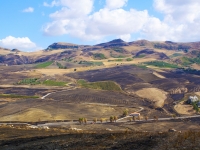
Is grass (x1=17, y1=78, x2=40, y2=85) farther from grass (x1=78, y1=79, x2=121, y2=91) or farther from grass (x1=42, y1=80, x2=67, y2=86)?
grass (x1=78, y1=79, x2=121, y2=91)

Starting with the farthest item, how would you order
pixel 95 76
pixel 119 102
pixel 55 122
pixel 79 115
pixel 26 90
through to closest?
pixel 95 76 → pixel 26 90 → pixel 119 102 → pixel 79 115 → pixel 55 122

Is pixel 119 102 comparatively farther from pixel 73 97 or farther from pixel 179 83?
pixel 179 83

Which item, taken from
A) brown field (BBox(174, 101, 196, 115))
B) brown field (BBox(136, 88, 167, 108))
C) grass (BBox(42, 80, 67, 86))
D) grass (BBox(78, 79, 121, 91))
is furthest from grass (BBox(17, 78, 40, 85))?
brown field (BBox(174, 101, 196, 115))

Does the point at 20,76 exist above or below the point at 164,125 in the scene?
above

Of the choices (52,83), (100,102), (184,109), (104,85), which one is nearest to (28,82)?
(52,83)

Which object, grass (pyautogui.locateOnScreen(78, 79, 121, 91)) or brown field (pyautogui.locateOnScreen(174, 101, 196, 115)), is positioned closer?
brown field (pyautogui.locateOnScreen(174, 101, 196, 115))

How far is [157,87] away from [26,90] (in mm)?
62363

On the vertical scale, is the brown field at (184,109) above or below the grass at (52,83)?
below

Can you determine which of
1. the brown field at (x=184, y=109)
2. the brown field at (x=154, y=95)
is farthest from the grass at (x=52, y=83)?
the brown field at (x=184, y=109)

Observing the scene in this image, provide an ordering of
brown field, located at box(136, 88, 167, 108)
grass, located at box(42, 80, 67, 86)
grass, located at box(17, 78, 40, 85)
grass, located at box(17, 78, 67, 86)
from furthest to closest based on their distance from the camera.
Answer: grass, located at box(17, 78, 40, 85) → grass, located at box(17, 78, 67, 86) → grass, located at box(42, 80, 67, 86) → brown field, located at box(136, 88, 167, 108)

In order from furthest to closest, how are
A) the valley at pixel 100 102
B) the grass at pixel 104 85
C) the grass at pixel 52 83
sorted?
the grass at pixel 52 83, the grass at pixel 104 85, the valley at pixel 100 102

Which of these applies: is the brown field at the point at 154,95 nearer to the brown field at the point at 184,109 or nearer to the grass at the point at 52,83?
the brown field at the point at 184,109

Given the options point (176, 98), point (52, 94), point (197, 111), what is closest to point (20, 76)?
point (52, 94)

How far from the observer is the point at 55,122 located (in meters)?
75.4
